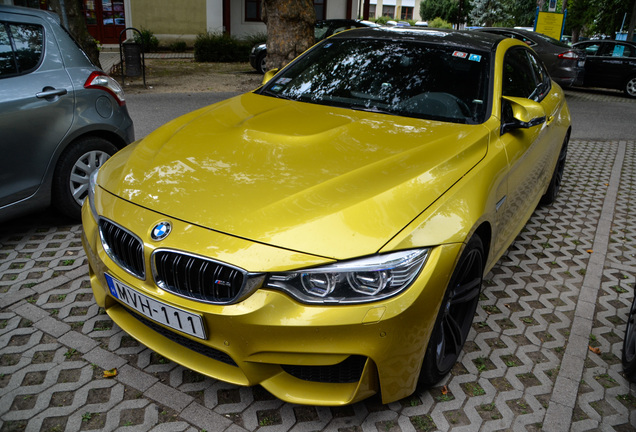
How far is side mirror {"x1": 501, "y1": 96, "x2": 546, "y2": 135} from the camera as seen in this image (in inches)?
128

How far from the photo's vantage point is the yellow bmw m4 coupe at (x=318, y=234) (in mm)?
2143

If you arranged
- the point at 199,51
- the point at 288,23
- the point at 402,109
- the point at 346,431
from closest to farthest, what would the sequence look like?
the point at 346,431, the point at 402,109, the point at 288,23, the point at 199,51

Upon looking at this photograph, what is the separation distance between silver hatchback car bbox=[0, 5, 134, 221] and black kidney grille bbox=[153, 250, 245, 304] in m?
2.16

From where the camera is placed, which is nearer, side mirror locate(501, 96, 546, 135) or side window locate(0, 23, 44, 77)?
side mirror locate(501, 96, 546, 135)

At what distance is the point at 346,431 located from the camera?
249 centimetres

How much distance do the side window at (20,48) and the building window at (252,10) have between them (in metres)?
19.4

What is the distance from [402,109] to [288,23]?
24.0 ft

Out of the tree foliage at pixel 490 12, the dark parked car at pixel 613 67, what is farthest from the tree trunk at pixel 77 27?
the tree foliage at pixel 490 12

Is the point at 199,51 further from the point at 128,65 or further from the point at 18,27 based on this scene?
the point at 18,27

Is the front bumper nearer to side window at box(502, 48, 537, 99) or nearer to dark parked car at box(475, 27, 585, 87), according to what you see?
side window at box(502, 48, 537, 99)

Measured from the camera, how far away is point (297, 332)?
83.0 inches

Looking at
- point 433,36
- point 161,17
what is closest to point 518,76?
point 433,36

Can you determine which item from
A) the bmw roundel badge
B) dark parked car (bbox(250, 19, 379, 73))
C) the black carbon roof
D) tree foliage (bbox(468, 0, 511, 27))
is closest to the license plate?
the bmw roundel badge

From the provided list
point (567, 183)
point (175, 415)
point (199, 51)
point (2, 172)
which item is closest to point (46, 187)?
point (2, 172)
